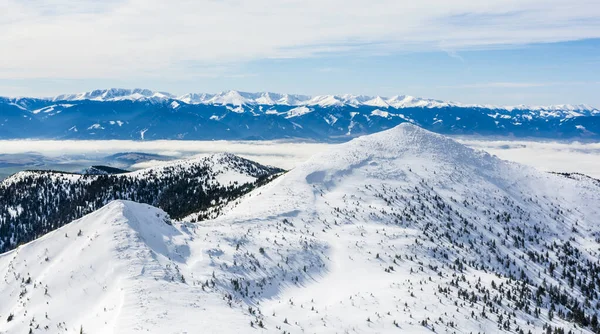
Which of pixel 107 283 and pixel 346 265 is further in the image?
pixel 346 265

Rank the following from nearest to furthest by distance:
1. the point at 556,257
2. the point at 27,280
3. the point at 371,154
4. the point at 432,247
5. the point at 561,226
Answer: the point at 27,280
the point at 432,247
the point at 556,257
the point at 561,226
the point at 371,154

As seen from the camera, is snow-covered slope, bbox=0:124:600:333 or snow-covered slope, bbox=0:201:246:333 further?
snow-covered slope, bbox=0:124:600:333

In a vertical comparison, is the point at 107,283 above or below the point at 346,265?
above

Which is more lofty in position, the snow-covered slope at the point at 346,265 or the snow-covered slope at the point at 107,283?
the snow-covered slope at the point at 107,283

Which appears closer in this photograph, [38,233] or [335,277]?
[335,277]

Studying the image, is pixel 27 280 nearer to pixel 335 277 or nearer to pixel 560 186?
pixel 335 277

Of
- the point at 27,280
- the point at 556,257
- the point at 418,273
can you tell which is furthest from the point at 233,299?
the point at 556,257

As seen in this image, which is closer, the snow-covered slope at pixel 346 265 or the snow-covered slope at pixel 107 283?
the snow-covered slope at pixel 107 283

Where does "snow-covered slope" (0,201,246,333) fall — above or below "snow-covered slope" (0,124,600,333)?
above
